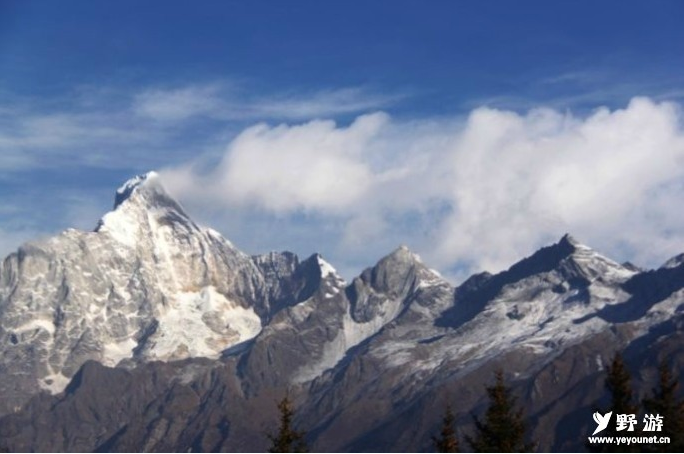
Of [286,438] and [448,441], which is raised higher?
[286,438]

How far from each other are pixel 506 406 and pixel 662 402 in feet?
46.5

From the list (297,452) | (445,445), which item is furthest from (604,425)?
(297,452)

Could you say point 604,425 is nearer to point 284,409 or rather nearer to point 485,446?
point 485,446

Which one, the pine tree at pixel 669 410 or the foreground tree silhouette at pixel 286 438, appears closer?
the foreground tree silhouette at pixel 286 438

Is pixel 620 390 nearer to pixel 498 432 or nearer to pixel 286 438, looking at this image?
pixel 498 432

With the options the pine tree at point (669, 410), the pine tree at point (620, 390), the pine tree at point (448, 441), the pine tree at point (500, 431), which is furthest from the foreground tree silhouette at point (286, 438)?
the pine tree at point (669, 410)

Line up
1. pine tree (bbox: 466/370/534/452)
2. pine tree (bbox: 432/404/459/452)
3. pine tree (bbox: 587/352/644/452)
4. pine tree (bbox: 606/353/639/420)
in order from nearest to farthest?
pine tree (bbox: 432/404/459/452) < pine tree (bbox: 587/352/644/452) < pine tree (bbox: 466/370/534/452) < pine tree (bbox: 606/353/639/420)

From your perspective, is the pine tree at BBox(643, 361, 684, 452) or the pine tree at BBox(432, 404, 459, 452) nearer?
the pine tree at BBox(432, 404, 459, 452)

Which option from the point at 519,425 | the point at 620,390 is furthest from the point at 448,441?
the point at 620,390
